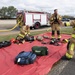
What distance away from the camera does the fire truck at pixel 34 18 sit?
751 inches

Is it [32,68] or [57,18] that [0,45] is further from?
[57,18]

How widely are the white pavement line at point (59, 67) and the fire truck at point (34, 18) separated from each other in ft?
40.7

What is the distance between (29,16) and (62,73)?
14.9 metres

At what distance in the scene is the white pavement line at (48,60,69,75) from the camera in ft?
16.9

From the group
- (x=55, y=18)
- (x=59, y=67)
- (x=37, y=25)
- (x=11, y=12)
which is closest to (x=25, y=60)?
(x=59, y=67)

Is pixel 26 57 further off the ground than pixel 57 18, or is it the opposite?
pixel 57 18

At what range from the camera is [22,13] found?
1925 cm

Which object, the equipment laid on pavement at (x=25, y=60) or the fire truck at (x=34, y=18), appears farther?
the fire truck at (x=34, y=18)

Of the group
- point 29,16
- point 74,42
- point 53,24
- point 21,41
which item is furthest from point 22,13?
point 74,42

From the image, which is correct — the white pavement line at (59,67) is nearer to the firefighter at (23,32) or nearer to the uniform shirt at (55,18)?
the firefighter at (23,32)

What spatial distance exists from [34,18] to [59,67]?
1505cm

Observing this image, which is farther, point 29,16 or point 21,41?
point 29,16

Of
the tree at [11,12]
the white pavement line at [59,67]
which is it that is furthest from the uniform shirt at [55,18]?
the tree at [11,12]

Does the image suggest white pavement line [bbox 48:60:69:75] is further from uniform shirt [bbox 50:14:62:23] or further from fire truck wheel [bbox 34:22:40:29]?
fire truck wheel [bbox 34:22:40:29]
